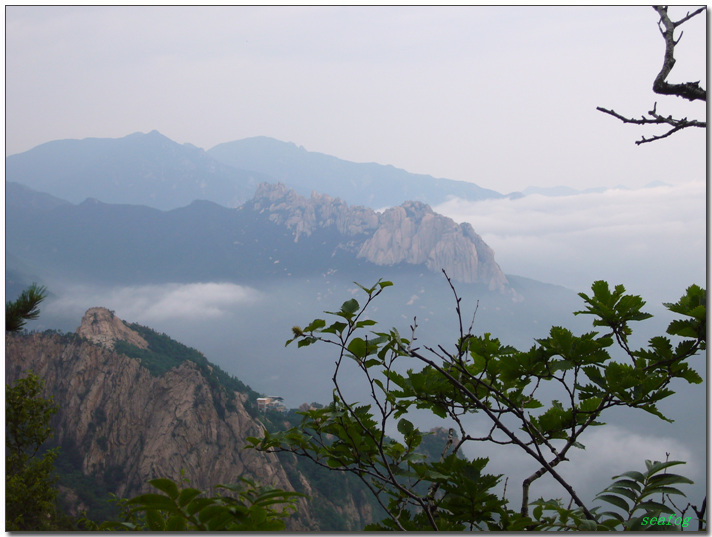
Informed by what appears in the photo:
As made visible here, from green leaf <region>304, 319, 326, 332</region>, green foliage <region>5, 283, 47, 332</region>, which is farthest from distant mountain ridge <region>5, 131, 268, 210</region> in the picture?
green leaf <region>304, 319, 326, 332</region>

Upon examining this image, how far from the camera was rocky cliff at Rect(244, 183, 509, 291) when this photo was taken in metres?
14.3

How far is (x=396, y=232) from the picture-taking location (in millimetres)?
15938

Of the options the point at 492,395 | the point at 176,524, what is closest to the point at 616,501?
the point at 492,395

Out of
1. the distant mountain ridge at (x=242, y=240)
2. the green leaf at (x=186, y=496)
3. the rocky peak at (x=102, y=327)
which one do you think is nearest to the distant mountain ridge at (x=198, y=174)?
the distant mountain ridge at (x=242, y=240)

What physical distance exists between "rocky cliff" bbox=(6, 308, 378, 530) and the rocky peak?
2cm

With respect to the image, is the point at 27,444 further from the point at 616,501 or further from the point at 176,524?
the point at 616,501

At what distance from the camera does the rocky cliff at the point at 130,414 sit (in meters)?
10.1

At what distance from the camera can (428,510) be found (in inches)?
43.9

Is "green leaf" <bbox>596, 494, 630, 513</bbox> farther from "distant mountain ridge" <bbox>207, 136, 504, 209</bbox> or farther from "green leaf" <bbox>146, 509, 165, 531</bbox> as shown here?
"distant mountain ridge" <bbox>207, 136, 504, 209</bbox>

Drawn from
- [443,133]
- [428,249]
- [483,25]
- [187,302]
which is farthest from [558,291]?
[483,25]

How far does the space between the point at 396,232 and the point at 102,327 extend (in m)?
8.97

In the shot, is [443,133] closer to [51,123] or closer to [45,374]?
[51,123]

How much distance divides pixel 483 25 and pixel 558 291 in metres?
12.7

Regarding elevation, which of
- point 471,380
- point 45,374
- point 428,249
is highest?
point 428,249
